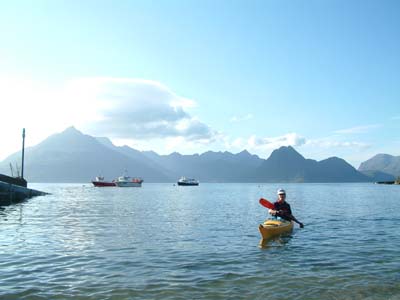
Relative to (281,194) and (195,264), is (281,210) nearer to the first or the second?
(281,194)

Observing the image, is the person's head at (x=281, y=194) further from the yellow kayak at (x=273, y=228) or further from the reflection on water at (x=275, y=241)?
the reflection on water at (x=275, y=241)

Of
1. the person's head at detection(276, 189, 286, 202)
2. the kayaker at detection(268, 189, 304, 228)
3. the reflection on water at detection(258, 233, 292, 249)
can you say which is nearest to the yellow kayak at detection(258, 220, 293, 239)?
the reflection on water at detection(258, 233, 292, 249)

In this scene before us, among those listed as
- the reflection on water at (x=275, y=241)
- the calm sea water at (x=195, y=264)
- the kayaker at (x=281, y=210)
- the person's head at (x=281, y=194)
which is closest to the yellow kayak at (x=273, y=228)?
the reflection on water at (x=275, y=241)

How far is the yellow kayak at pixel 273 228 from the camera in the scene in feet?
78.9

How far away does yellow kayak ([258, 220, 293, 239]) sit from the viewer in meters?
24.1

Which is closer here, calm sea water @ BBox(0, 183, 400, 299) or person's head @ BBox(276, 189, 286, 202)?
calm sea water @ BBox(0, 183, 400, 299)

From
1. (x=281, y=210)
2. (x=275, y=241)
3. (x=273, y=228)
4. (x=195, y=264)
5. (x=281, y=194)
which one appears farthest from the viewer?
(x=281, y=210)

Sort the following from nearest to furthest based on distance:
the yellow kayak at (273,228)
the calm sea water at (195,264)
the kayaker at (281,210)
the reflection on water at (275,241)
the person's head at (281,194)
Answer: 1. the calm sea water at (195,264)
2. the reflection on water at (275,241)
3. the yellow kayak at (273,228)
4. the person's head at (281,194)
5. the kayaker at (281,210)

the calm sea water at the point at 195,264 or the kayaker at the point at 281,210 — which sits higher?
the kayaker at the point at 281,210

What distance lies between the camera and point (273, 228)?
24.5m

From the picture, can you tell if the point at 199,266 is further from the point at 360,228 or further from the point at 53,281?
the point at 360,228

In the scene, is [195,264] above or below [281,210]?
below

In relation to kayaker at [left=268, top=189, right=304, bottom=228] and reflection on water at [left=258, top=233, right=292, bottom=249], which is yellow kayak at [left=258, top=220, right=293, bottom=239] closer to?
reflection on water at [left=258, top=233, right=292, bottom=249]

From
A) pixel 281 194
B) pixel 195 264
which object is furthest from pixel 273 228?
pixel 195 264
